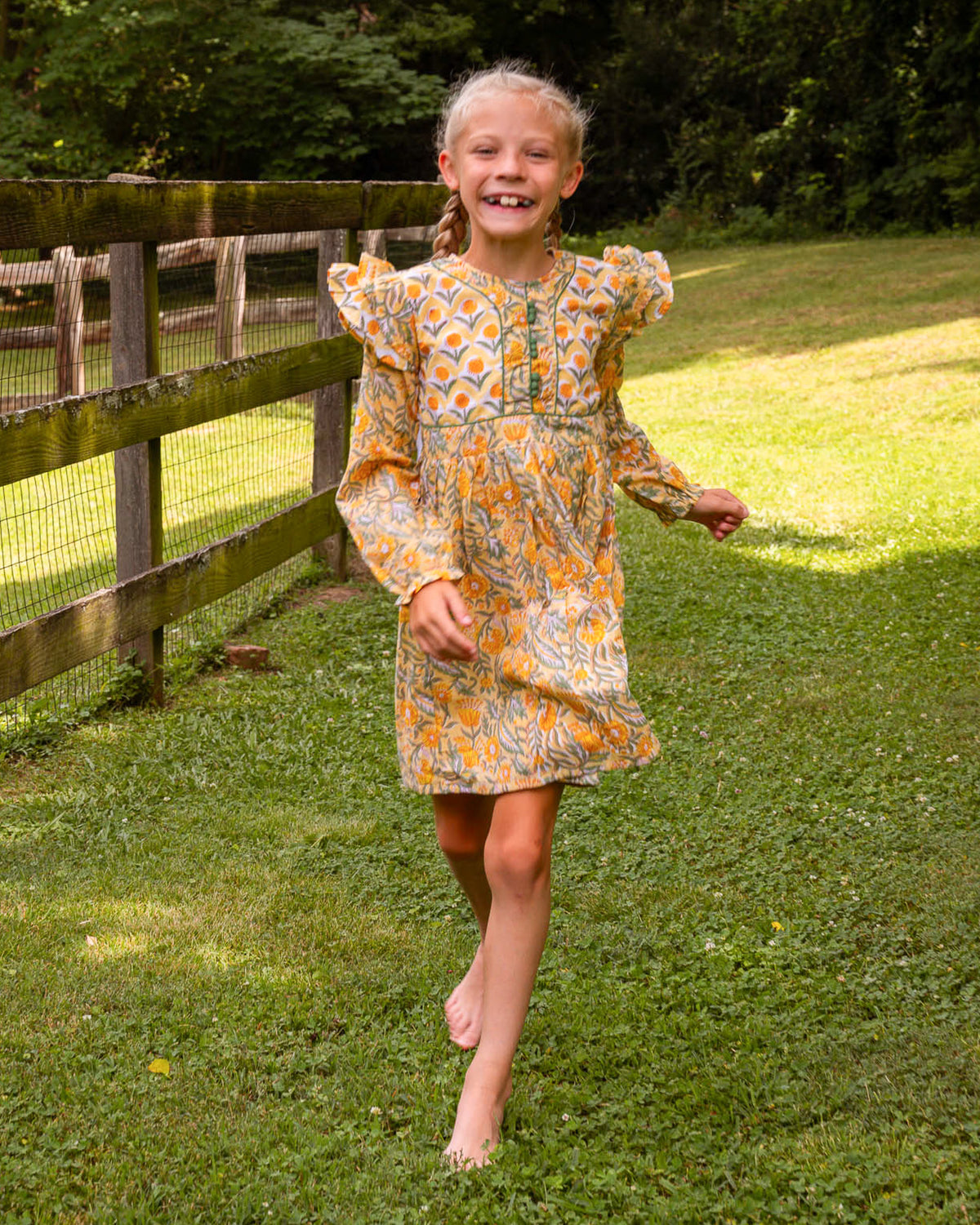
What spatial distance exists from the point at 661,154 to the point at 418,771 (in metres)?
27.8

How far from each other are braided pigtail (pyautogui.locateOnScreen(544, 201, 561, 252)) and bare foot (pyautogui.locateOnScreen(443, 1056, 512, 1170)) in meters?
1.67

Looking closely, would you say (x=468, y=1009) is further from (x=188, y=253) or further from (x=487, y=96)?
(x=188, y=253)

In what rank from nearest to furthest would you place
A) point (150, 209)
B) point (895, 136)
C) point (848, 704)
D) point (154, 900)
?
point (154, 900) → point (150, 209) → point (848, 704) → point (895, 136)

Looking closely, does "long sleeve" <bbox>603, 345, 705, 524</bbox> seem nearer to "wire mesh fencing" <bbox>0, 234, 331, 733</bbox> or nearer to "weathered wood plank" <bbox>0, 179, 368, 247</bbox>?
"weathered wood plank" <bbox>0, 179, 368, 247</bbox>

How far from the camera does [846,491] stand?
8578 mm

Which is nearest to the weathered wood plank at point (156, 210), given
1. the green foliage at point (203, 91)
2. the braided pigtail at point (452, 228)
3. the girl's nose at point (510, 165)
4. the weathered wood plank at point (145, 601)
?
the weathered wood plank at point (145, 601)

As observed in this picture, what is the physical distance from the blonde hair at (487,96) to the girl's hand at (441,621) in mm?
788

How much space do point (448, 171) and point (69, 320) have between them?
137 inches

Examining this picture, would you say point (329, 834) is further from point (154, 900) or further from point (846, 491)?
point (846, 491)

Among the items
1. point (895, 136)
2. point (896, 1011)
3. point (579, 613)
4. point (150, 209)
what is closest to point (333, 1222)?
point (579, 613)

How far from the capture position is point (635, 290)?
9.21 ft

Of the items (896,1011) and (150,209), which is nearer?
(896,1011)

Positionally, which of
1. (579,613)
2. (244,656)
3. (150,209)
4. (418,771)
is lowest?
(244,656)

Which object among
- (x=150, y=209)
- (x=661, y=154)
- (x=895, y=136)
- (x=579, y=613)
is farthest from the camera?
(x=661, y=154)
